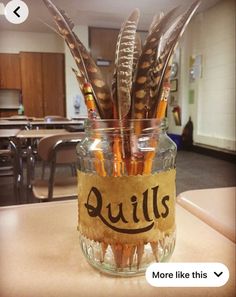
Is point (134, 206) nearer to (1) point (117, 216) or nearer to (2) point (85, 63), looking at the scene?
(1) point (117, 216)

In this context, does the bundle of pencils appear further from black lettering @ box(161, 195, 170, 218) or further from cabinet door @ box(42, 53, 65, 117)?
cabinet door @ box(42, 53, 65, 117)

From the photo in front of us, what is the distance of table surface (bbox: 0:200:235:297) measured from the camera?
24 cm

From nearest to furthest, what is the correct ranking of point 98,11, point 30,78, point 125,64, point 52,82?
point 125,64
point 98,11
point 52,82
point 30,78

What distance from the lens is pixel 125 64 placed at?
245 mm

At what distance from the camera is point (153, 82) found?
0.86 ft

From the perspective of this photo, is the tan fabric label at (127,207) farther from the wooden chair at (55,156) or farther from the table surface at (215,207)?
the wooden chair at (55,156)

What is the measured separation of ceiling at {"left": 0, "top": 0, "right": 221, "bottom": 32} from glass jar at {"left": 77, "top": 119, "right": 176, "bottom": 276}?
12 cm

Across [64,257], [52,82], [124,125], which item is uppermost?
[52,82]

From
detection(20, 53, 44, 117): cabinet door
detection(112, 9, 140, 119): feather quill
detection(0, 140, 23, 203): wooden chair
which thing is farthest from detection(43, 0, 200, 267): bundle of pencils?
detection(20, 53, 44, 117): cabinet door

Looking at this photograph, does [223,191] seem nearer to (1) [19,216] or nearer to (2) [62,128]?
(1) [19,216]

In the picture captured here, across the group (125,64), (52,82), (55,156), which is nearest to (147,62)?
(125,64)

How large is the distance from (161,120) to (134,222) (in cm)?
10

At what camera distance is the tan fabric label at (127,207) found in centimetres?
25

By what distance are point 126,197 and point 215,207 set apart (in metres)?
0.24
